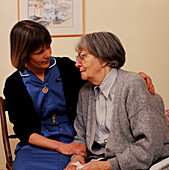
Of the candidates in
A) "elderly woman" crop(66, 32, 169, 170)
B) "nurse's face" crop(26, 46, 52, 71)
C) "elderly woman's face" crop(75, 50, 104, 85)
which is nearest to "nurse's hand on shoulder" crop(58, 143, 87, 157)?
"elderly woman" crop(66, 32, 169, 170)

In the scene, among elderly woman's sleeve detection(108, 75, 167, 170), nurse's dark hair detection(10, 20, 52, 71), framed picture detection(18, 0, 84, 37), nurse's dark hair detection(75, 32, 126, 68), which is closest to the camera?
elderly woman's sleeve detection(108, 75, 167, 170)

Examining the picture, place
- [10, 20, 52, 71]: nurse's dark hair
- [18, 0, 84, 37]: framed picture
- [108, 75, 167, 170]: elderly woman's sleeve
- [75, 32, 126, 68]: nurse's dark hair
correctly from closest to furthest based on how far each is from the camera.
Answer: [108, 75, 167, 170]: elderly woman's sleeve, [75, 32, 126, 68]: nurse's dark hair, [10, 20, 52, 71]: nurse's dark hair, [18, 0, 84, 37]: framed picture

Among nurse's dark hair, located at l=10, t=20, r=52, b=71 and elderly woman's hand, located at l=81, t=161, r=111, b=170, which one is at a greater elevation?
nurse's dark hair, located at l=10, t=20, r=52, b=71

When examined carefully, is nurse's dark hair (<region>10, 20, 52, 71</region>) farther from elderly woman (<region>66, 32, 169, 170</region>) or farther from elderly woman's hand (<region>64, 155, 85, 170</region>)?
elderly woman's hand (<region>64, 155, 85, 170</region>)

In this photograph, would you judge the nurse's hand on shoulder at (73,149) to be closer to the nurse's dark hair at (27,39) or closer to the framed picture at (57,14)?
the nurse's dark hair at (27,39)

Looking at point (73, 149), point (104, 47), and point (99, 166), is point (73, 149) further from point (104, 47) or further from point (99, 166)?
point (104, 47)

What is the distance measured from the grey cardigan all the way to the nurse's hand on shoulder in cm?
9

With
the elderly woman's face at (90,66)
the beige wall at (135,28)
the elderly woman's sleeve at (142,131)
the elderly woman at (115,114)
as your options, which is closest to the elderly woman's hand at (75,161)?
the elderly woman at (115,114)

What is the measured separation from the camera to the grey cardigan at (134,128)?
1.35m

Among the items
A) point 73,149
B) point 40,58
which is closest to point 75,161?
point 73,149

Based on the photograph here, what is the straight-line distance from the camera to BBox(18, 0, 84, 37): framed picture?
2588 mm

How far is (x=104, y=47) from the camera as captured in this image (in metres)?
1.50

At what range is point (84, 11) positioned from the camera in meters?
2.60

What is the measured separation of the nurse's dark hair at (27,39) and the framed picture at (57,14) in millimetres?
931
